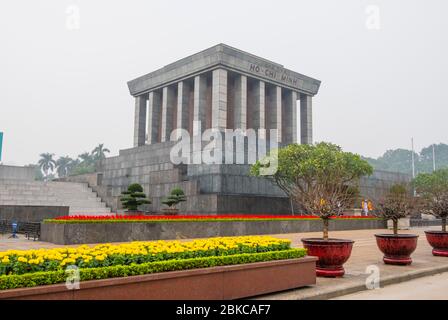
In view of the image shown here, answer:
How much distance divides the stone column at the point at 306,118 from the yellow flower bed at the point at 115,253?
43970mm

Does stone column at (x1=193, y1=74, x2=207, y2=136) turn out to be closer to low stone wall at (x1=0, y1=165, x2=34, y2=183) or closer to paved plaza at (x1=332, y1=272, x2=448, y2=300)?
low stone wall at (x1=0, y1=165, x2=34, y2=183)

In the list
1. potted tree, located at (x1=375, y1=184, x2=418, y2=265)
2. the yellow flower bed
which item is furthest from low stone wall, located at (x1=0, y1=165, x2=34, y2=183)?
potted tree, located at (x1=375, y1=184, x2=418, y2=265)

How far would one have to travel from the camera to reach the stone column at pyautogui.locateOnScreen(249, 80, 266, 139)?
45.2m

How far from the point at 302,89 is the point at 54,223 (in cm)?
3902

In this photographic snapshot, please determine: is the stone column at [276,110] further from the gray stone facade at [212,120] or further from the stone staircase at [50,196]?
the stone staircase at [50,196]

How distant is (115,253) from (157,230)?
13.1 metres


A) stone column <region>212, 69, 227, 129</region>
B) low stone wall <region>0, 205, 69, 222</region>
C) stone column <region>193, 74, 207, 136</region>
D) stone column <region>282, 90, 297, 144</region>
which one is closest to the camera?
low stone wall <region>0, 205, 69, 222</region>

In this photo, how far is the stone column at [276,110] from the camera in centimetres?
4759

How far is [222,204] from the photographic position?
2761 centimetres

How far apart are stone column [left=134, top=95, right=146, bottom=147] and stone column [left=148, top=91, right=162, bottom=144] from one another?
2.40 meters

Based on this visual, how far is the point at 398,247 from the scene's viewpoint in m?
12.2

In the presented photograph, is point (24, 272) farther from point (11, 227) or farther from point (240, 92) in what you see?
point (240, 92)

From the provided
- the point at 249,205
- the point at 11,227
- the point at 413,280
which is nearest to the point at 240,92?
the point at 249,205
